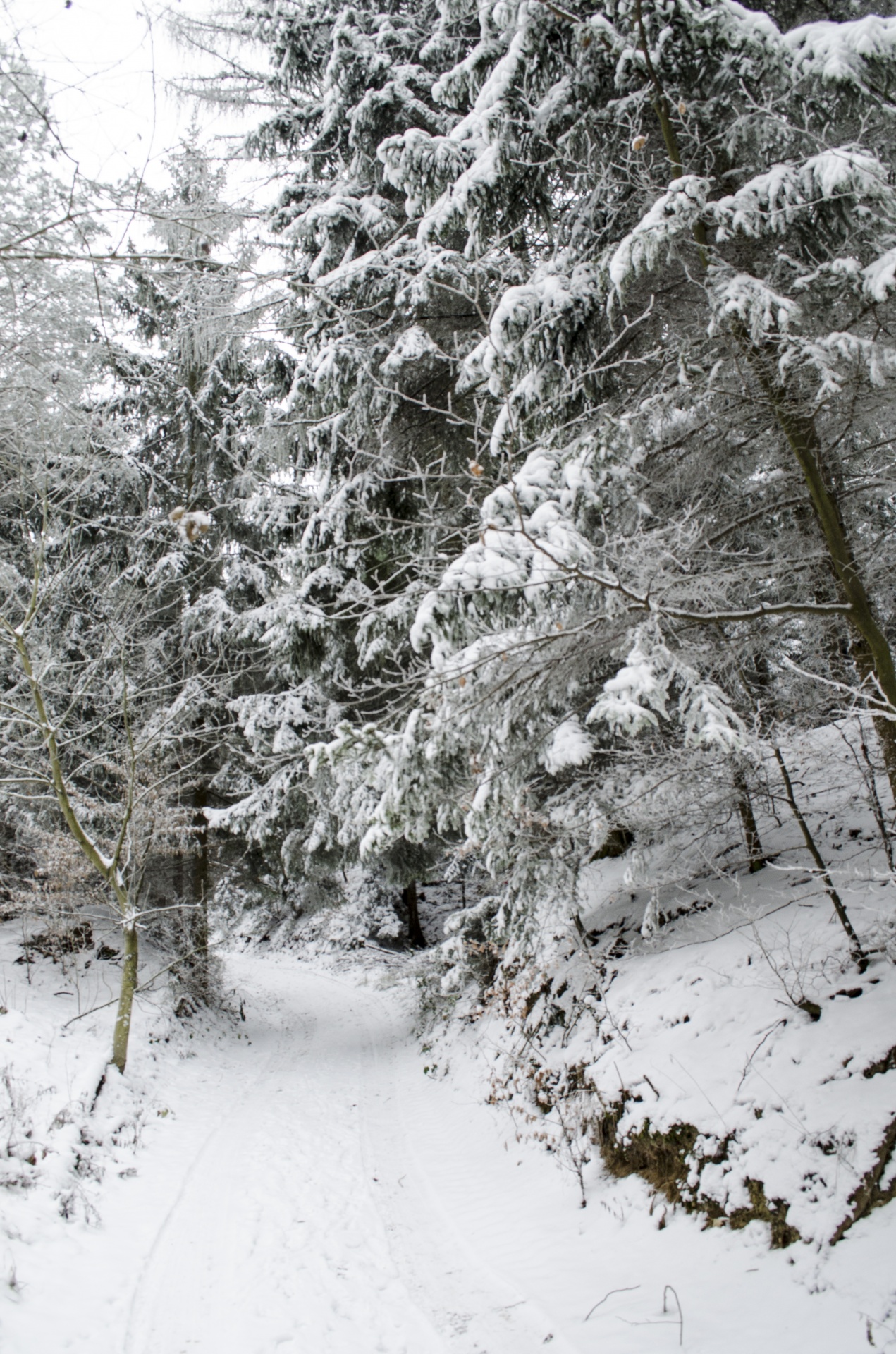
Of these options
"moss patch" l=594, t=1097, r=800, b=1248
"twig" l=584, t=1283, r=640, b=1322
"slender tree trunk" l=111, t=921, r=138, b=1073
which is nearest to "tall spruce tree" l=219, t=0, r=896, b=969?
"moss patch" l=594, t=1097, r=800, b=1248

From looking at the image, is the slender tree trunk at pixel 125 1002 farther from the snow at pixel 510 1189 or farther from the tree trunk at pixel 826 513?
the tree trunk at pixel 826 513

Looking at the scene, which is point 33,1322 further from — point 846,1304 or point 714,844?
point 714,844

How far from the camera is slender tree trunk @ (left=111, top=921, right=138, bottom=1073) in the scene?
7.18 m

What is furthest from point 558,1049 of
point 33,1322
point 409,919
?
point 409,919

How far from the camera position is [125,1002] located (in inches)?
286

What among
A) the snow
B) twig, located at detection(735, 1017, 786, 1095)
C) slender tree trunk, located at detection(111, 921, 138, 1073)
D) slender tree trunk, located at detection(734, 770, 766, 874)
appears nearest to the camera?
the snow

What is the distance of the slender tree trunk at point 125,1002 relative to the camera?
7.18 meters

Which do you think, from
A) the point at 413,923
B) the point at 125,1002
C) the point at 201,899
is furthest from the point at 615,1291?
the point at 413,923

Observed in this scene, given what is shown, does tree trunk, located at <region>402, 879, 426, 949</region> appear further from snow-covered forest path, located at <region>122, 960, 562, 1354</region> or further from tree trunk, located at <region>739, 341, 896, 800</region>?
tree trunk, located at <region>739, 341, 896, 800</region>

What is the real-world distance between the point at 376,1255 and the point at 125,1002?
4.20 meters

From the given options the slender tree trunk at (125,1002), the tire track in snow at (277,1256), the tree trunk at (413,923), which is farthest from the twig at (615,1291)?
the tree trunk at (413,923)

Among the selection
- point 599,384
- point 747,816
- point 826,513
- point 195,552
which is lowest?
point 747,816

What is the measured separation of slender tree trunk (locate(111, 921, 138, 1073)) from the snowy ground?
33 centimetres

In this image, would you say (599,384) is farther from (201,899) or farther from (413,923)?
(413,923)
